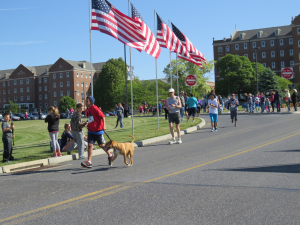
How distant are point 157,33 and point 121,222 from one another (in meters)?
16.7

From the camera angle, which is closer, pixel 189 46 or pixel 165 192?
pixel 165 192

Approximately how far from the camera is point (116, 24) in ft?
47.0

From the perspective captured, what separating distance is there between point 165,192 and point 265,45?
366 ft

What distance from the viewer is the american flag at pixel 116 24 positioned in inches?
543

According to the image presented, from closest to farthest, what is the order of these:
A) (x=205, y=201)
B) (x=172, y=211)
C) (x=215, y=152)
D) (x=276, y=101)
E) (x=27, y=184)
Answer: (x=172, y=211), (x=205, y=201), (x=27, y=184), (x=215, y=152), (x=276, y=101)

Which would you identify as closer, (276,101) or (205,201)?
(205,201)

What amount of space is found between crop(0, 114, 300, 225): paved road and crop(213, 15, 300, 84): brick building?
331 feet

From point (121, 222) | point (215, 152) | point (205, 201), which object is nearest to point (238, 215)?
point (205, 201)

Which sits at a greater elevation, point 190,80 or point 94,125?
point 190,80

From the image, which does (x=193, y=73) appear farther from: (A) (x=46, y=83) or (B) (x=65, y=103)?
(A) (x=46, y=83)

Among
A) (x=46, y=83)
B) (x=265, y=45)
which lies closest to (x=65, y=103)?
(x=46, y=83)

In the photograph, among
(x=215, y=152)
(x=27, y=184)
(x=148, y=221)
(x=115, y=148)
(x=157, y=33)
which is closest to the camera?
(x=148, y=221)

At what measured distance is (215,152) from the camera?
10.3m

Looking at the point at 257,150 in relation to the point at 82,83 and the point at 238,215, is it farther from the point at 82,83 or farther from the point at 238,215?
the point at 82,83
